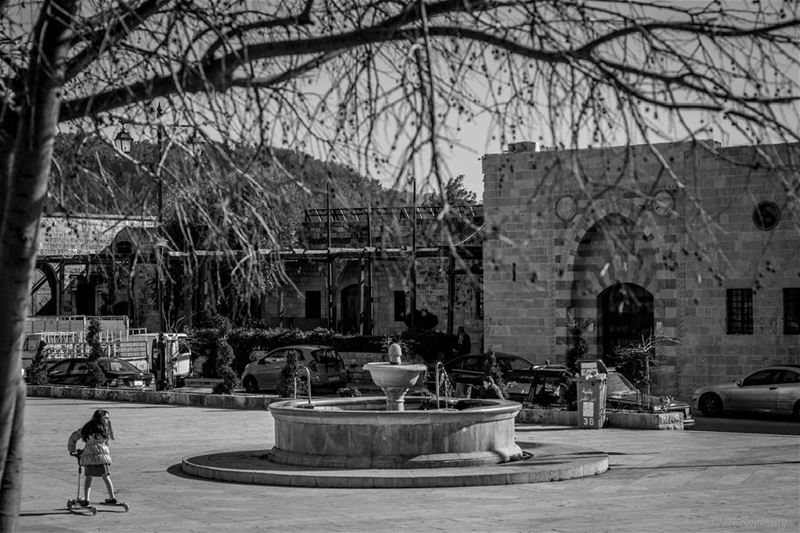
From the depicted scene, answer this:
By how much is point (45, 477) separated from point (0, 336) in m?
11.0

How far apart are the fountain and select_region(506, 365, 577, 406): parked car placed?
798cm

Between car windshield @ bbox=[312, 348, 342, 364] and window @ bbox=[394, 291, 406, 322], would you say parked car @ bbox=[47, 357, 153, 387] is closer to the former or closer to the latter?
car windshield @ bbox=[312, 348, 342, 364]

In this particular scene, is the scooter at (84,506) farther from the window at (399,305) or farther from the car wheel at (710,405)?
the window at (399,305)

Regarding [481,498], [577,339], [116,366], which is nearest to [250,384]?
[116,366]

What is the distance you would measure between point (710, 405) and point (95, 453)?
17.0m

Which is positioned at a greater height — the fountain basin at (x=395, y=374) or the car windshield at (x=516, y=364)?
the fountain basin at (x=395, y=374)

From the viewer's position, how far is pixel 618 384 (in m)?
25.1

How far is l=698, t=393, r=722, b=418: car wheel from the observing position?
26.5 meters

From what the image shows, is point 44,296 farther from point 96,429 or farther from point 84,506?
point 84,506

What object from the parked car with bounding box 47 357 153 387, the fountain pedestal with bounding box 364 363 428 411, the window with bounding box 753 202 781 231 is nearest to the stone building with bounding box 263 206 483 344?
the parked car with bounding box 47 357 153 387

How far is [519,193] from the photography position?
33.0 meters

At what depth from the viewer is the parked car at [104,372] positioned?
32719mm

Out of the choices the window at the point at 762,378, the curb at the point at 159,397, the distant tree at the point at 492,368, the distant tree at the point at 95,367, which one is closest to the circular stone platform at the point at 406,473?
the distant tree at the point at 492,368

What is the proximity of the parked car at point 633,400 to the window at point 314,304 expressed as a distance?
24.1 m
